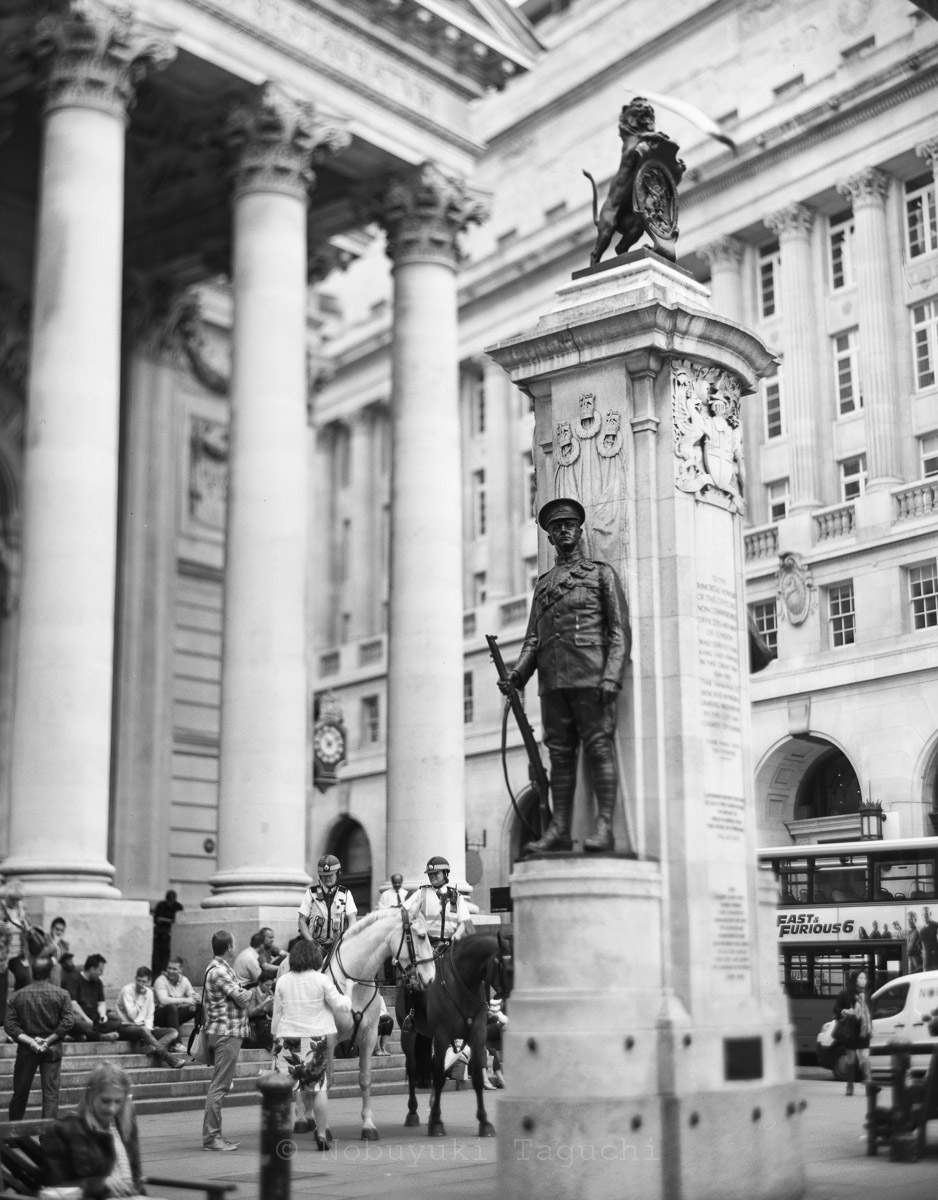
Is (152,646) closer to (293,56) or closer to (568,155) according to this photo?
(293,56)

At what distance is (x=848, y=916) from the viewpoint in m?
32.4

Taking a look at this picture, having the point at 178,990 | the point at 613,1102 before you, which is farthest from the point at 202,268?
the point at 613,1102

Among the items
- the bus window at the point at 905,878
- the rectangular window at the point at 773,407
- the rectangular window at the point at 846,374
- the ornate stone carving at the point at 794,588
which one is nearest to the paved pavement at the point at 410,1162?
the bus window at the point at 905,878

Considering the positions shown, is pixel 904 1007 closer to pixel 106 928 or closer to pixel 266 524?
pixel 106 928

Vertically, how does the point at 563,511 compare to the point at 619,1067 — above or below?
above

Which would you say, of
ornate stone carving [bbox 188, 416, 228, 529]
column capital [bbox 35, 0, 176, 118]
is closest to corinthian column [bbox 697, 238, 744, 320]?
ornate stone carving [bbox 188, 416, 228, 529]

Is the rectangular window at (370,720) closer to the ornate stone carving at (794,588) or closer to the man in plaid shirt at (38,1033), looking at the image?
the ornate stone carving at (794,588)

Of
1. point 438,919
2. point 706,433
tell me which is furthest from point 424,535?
point 706,433

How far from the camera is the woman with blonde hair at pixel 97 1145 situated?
11.0 meters

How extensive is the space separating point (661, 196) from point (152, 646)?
2708 centimetres

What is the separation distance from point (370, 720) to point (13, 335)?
2982 centimetres

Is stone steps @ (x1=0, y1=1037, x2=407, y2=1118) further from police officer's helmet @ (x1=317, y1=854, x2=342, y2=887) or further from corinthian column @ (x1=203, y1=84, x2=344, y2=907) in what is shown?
corinthian column @ (x1=203, y1=84, x2=344, y2=907)

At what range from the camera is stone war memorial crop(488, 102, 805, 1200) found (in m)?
11.8

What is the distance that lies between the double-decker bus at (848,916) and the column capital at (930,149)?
77.0ft
